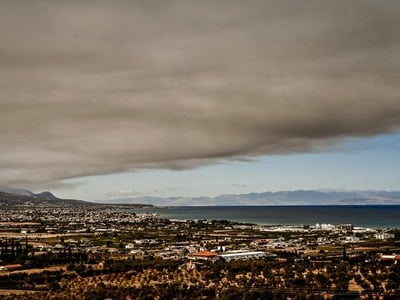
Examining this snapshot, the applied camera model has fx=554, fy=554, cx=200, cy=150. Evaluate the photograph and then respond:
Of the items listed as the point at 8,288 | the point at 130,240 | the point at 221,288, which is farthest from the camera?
the point at 130,240

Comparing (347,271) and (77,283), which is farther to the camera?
(347,271)

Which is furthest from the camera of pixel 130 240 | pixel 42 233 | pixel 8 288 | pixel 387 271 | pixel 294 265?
pixel 42 233

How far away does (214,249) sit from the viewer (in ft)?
304

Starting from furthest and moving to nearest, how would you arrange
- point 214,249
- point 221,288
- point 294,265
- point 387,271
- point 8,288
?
point 214,249 → point 294,265 → point 387,271 → point 8,288 → point 221,288

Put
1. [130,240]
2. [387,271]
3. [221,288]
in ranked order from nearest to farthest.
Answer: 1. [221,288]
2. [387,271]
3. [130,240]

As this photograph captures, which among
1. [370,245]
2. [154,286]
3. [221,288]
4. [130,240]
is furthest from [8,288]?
[370,245]

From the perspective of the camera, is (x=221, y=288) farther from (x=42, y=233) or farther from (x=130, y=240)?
(x=42, y=233)

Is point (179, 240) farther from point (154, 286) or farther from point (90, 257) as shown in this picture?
point (154, 286)

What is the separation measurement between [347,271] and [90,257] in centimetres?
3722

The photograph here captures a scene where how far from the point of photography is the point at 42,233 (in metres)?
133

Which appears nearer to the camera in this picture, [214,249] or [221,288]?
[221,288]

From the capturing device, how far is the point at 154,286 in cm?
5197

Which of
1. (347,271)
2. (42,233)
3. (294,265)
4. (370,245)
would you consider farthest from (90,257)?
(42,233)

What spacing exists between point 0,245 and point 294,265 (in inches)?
2183
